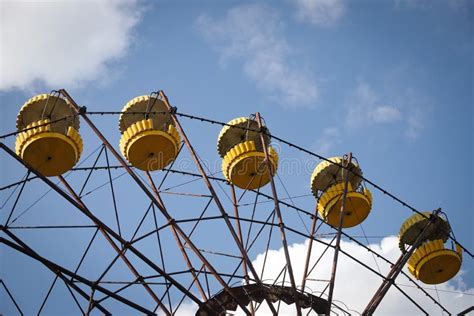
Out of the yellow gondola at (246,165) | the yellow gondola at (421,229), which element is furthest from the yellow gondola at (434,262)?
the yellow gondola at (246,165)

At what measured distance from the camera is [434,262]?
2819cm

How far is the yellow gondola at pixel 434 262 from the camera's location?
28031mm

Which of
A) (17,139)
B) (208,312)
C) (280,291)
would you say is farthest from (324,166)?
(17,139)

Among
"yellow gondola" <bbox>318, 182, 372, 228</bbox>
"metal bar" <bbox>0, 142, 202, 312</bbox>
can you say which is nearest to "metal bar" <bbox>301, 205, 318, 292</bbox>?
"yellow gondola" <bbox>318, 182, 372, 228</bbox>

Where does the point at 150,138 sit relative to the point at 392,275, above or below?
above

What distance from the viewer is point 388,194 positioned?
88.2 feet

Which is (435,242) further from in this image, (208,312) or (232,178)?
(208,312)

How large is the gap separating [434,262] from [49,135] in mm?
16306

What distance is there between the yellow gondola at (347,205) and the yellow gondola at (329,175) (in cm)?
31

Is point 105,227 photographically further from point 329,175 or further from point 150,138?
point 329,175

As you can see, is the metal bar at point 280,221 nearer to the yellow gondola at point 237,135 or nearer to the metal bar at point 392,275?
the yellow gondola at point 237,135

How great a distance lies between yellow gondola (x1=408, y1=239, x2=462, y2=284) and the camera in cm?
2803

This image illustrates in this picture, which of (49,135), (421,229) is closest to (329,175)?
(421,229)

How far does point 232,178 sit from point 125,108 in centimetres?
515
